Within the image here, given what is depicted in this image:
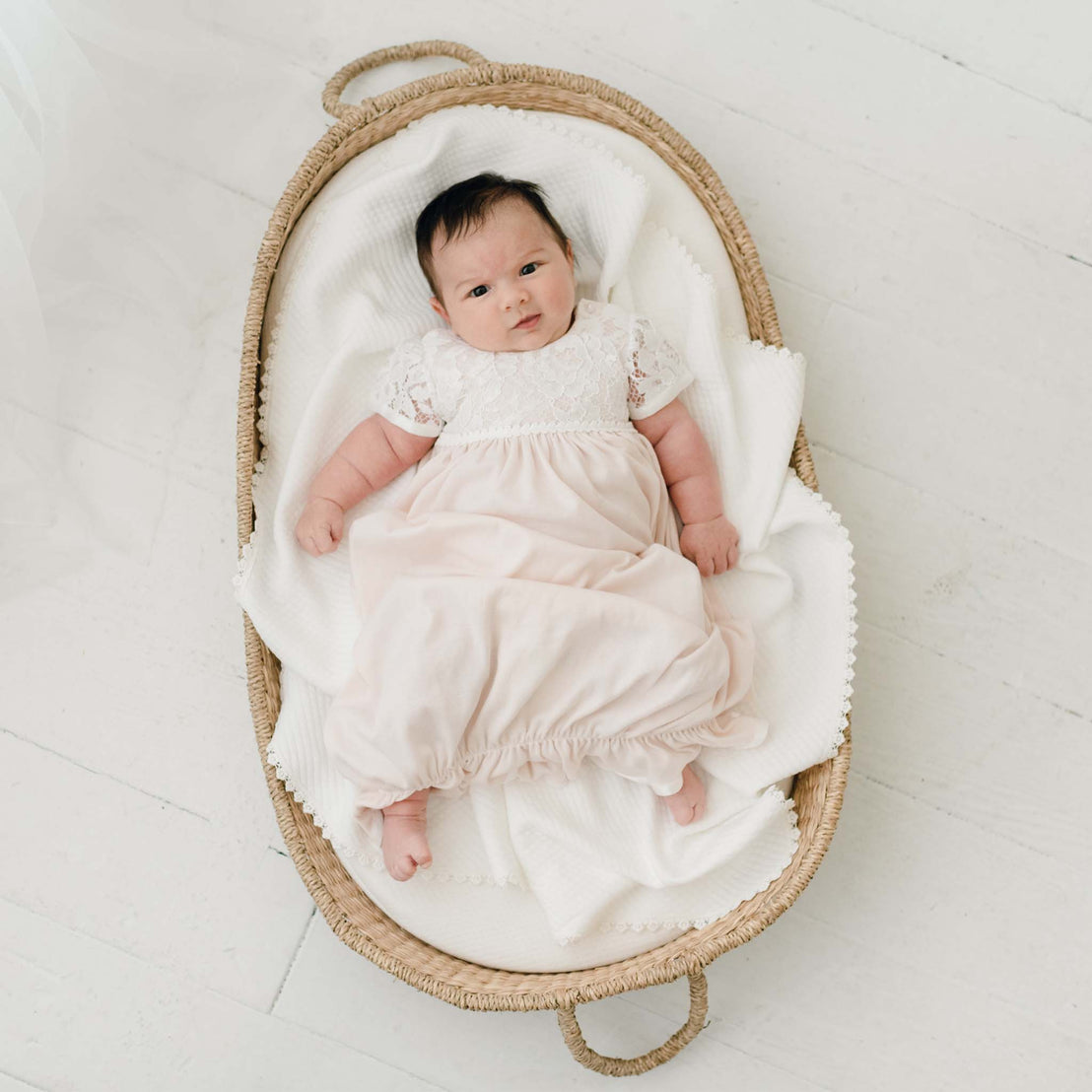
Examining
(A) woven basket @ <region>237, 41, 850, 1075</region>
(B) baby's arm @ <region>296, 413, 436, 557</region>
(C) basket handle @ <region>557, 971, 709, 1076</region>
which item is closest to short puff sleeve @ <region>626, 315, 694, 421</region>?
(A) woven basket @ <region>237, 41, 850, 1075</region>

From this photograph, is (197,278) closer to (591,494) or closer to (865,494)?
(591,494)

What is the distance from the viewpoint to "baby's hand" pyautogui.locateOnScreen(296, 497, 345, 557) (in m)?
1.29

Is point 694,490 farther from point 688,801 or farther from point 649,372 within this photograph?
point 688,801

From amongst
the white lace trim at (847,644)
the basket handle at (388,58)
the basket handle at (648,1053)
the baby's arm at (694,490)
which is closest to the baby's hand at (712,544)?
the baby's arm at (694,490)

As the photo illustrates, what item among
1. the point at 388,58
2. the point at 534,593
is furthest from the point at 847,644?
the point at 388,58

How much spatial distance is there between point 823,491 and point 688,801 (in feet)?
1.59

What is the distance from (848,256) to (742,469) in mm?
389

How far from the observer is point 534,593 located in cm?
117

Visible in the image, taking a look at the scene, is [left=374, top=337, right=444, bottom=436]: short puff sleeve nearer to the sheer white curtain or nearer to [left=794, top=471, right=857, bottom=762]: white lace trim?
the sheer white curtain

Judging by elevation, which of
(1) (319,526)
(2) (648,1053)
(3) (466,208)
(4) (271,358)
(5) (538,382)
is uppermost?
(3) (466,208)

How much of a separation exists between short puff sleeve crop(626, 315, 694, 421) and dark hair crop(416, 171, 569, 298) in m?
0.15

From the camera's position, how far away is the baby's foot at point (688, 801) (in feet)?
4.17

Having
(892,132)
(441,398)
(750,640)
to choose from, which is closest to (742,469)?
(750,640)

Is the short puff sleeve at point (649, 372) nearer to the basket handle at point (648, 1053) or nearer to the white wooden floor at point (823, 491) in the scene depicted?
the white wooden floor at point (823, 491)
